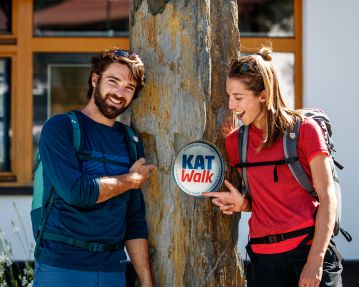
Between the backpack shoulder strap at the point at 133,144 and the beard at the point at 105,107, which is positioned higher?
the beard at the point at 105,107

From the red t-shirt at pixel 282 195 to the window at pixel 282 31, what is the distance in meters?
3.71

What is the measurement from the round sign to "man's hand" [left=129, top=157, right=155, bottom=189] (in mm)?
172

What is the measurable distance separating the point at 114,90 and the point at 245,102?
1.99 feet

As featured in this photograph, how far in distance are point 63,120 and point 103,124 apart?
228 millimetres

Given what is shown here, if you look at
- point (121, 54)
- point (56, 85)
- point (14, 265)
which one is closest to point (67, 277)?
point (121, 54)

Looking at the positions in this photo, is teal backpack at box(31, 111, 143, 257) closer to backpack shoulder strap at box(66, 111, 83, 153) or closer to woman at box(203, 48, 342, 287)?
backpack shoulder strap at box(66, 111, 83, 153)

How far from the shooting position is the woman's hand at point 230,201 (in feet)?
12.7

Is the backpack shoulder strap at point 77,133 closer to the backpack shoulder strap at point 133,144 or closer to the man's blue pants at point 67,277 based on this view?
the backpack shoulder strap at point 133,144

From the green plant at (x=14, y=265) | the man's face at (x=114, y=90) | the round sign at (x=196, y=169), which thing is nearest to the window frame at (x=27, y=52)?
the green plant at (x=14, y=265)

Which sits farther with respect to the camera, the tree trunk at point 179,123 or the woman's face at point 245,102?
the tree trunk at point 179,123

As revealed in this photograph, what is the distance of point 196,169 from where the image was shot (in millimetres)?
3855

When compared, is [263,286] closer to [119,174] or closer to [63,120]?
[119,174]

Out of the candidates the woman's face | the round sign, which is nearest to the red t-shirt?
the woman's face

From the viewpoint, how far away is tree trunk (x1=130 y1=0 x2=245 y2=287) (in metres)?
3.85
